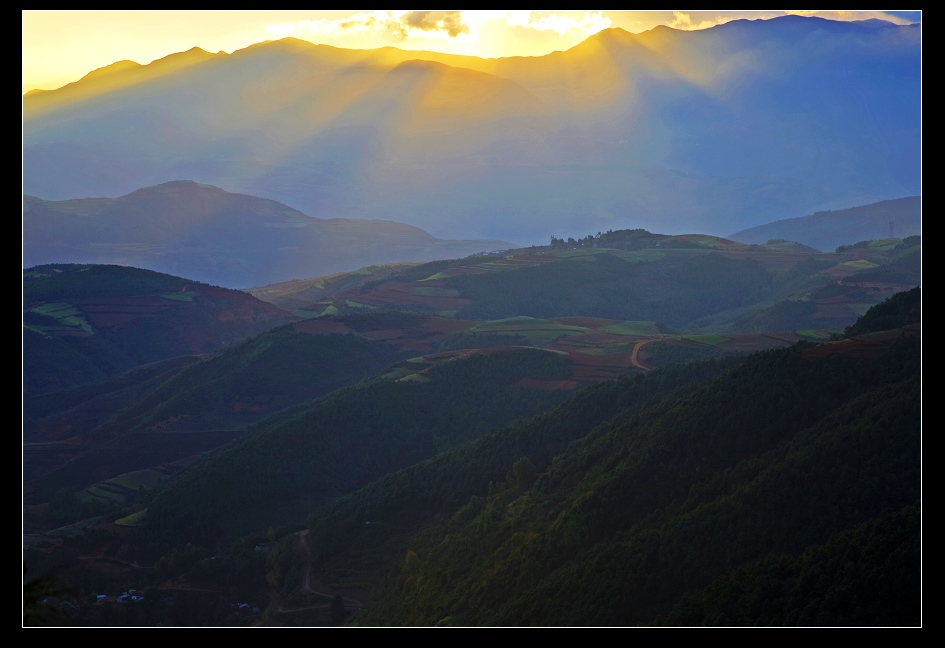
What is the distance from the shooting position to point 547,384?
63219 millimetres

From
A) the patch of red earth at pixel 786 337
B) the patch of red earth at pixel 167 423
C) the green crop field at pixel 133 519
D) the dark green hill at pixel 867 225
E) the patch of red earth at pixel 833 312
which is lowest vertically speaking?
the green crop field at pixel 133 519

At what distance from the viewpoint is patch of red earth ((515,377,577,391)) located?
204ft

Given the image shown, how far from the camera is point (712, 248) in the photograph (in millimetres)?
133250

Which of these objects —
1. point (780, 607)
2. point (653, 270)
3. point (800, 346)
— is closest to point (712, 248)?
point (653, 270)

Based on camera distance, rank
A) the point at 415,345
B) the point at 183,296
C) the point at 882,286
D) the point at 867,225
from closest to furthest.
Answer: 1. the point at 415,345
2. the point at 882,286
3. the point at 183,296
4. the point at 867,225

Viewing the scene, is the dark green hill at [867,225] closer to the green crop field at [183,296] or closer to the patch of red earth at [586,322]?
the patch of red earth at [586,322]

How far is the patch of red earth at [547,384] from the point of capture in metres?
62.0

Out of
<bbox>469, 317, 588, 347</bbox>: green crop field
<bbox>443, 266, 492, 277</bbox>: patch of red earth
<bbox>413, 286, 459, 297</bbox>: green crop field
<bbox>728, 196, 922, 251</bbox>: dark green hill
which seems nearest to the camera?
<bbox>469, 317, 588, 347</bbox>: green crop field

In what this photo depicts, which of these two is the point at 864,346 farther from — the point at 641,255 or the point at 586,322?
the point at 641,255

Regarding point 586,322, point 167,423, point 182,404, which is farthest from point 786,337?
point 167,423

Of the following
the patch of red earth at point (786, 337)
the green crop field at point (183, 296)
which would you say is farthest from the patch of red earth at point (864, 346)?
the green crop field at point (183, 296)

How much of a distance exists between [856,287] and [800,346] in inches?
2410

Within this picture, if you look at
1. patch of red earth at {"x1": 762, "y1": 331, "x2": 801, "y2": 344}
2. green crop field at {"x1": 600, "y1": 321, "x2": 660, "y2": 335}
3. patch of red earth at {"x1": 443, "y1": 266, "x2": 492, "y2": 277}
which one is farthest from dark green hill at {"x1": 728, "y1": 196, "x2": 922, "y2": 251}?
patch of red earth at {"x1": 762, "y1": 331, "x2": 801, "y2": 344}

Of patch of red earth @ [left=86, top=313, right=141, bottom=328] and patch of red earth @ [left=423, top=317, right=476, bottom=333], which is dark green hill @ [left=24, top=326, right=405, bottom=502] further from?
patch of red earth @ [left=86, top=313, right=141, bottom=328]
